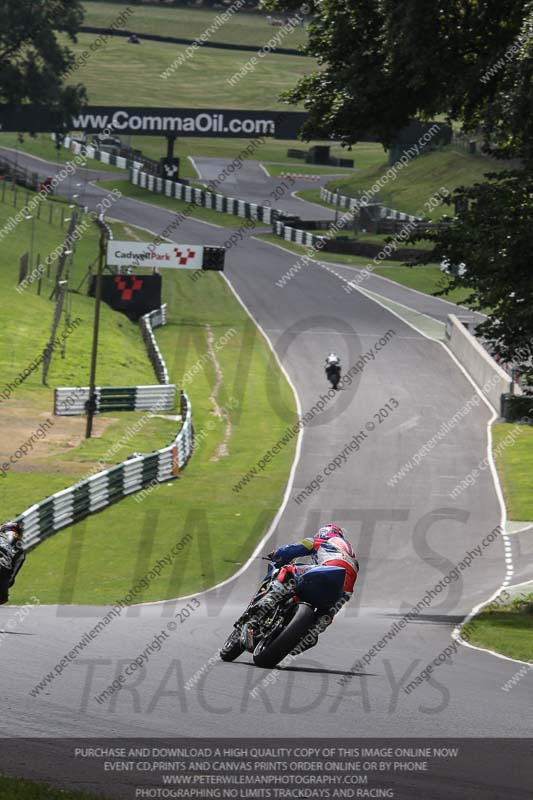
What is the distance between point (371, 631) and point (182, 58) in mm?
126794

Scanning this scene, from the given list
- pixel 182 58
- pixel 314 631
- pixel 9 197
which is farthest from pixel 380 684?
pixel 182 58

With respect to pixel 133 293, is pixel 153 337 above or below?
below

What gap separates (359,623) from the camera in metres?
19.8

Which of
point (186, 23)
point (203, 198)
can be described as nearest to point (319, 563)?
point (203, 198)

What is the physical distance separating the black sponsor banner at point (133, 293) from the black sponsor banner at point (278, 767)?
52.8 m

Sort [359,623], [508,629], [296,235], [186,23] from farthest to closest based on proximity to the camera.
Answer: [186,23] → [296,235] → [508,629] → [359,623]

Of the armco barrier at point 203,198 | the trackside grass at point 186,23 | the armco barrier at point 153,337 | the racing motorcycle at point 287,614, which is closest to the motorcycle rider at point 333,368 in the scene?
the armco barrier at point 153,337

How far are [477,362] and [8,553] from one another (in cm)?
3889

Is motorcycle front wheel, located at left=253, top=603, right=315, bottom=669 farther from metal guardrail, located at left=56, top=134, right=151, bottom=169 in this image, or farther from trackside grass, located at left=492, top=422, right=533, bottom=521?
metal guardrail, located at left=56, top=134, right=151, bottom=169

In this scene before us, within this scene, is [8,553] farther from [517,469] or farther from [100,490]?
[517,469]

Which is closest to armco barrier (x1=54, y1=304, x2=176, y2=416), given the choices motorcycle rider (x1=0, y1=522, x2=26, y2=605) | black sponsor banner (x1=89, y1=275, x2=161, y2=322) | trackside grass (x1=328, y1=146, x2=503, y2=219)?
black sponsor banner (x1=89, y1=275, x2=161, y2=322)

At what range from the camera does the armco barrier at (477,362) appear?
4731 cm

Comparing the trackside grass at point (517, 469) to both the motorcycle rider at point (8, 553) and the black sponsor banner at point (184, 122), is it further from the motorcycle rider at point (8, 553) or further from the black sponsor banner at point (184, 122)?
the black sponsor banner at point (184, 122)

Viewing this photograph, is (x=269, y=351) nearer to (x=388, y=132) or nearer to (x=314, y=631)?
(x=388, y=132)
